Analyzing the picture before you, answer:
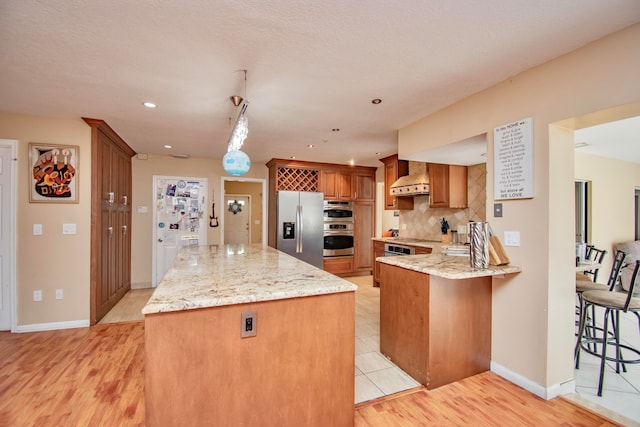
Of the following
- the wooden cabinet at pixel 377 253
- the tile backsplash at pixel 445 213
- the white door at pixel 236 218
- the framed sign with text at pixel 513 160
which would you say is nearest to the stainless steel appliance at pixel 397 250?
the wooden cabinet at pixel 377 253

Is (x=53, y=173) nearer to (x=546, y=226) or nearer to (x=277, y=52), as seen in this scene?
(x=277, y=52)

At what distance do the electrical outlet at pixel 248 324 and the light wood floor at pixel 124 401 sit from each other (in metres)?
0.41

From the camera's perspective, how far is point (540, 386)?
1.88 meters

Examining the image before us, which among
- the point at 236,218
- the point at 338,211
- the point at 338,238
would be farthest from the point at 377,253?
the point at 236,218

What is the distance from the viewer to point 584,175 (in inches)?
169

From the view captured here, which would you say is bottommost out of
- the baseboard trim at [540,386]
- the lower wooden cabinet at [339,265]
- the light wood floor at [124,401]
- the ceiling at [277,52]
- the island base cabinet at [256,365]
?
the light wood floor at [124,401]

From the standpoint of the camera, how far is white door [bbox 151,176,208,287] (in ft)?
16.1

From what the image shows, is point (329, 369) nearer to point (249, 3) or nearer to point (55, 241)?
point (249, 3)

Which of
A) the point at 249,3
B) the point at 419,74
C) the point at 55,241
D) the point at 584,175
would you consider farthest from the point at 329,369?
the point at 584,175

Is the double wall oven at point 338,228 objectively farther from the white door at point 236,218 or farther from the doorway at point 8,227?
the doorway at point 8,227

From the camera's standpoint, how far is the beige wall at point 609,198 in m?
4.41

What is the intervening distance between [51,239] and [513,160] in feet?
14.9

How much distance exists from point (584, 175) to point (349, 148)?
3667 mm

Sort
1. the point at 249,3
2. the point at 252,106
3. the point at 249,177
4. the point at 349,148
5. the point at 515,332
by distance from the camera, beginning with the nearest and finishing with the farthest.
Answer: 1. the point at 249,3
2. the point at 515,332
3. the point at 252,106
4. the point at 349,148
5. the point at 249,177
